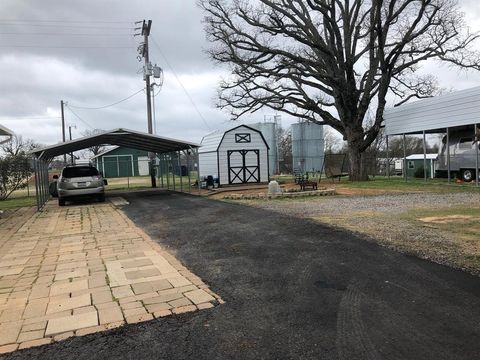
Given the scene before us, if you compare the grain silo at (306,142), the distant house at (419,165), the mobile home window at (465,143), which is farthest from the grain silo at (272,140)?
the mobile home window at (465,143)

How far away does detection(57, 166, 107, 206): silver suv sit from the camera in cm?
1620

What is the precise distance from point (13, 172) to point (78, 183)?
9052mm

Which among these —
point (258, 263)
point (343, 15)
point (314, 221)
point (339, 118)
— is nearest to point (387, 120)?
point (339, 118)

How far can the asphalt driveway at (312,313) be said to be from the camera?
331cm

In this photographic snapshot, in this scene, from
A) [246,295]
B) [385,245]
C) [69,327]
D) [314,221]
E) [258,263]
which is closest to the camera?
[69,327]

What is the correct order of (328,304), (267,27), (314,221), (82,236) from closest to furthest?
(328,304) → (82,236) → (314,221) → (267,27)

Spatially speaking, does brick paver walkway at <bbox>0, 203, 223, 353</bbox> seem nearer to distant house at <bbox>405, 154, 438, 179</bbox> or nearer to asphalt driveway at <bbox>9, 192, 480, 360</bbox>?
asphalt driveway at <bbox>9, 192, 480, 360</bbox>

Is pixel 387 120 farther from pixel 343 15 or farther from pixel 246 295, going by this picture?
pixel 246 295

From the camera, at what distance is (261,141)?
82.9ft

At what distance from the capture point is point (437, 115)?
→ 64.8 feet

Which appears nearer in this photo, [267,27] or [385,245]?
[385,245]

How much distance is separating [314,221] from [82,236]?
16.5 ft

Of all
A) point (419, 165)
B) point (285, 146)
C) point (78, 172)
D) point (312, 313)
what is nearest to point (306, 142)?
point (285, 146)

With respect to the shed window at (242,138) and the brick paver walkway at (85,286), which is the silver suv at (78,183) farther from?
the shed window at (242,138)
